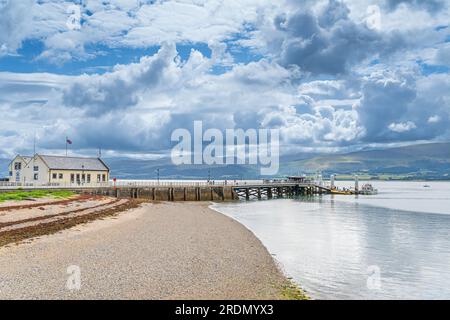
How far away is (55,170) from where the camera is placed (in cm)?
7419

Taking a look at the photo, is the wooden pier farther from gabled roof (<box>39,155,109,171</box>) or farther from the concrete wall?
gabled roof (<box>39,155,109,171</box>)

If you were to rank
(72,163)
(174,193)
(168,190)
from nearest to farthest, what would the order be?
(72,163) < (168,190) < (174,193)

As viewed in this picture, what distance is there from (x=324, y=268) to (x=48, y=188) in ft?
184

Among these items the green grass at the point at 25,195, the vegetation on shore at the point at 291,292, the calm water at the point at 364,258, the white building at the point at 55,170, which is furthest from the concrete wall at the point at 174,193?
the vegetation on shore at the point at 291,292

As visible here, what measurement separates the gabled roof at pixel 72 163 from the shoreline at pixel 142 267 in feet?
166

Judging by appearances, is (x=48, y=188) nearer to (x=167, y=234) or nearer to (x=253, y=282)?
(x=167, y=234)

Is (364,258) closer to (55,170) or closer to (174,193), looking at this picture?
(174,193)

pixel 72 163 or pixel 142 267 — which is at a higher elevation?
pixel 72 163

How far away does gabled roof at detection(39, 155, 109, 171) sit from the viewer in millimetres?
74500

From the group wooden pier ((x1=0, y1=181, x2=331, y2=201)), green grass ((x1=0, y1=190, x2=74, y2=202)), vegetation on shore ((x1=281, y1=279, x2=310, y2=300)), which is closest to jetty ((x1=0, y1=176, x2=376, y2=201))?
wooden pier ((x1=0, y1=181, x2=331, y2=201))

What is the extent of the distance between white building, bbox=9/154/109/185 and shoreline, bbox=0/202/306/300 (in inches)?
1964

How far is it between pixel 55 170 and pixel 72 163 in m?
5.18

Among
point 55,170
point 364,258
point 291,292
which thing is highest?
point 55,170

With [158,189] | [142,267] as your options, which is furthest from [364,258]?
[158,189]
